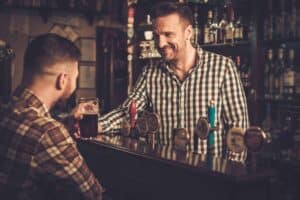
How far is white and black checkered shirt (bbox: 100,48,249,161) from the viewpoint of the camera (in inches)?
116

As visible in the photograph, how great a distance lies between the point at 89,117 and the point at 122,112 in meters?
0.33

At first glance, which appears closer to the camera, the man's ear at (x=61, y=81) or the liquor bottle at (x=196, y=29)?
the man's ear at (x=61, y=81)

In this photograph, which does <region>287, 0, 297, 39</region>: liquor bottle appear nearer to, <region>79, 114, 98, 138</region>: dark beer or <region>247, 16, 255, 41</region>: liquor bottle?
<region>247, 16, 255, 41</region>: liquor bottle

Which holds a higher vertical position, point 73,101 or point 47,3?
point 47,3

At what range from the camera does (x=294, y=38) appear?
3.71 meters

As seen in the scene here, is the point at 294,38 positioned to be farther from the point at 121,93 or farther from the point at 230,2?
the point at 121,93

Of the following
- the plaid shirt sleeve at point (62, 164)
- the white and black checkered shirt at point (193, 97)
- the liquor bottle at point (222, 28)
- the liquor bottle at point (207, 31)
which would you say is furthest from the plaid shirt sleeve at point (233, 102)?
the liquor bottle at point (207, 31)

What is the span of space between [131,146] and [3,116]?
0.95 m

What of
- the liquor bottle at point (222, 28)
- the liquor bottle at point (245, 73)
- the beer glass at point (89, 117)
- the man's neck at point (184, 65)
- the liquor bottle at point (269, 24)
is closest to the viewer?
the beer glass at point (89, 117)

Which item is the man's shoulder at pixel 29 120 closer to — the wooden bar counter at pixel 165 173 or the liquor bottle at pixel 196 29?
the wooden bar counter at pixel 165 173

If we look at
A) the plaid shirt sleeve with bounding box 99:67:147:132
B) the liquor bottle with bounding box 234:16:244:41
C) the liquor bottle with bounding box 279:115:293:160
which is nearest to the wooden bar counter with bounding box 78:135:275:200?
the plaid shirt sleeve with bounding box 99:67:147:132

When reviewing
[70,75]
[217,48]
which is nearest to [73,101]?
[217,48]

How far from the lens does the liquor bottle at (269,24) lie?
3.98 meters

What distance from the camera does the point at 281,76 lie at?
13.1 ft
